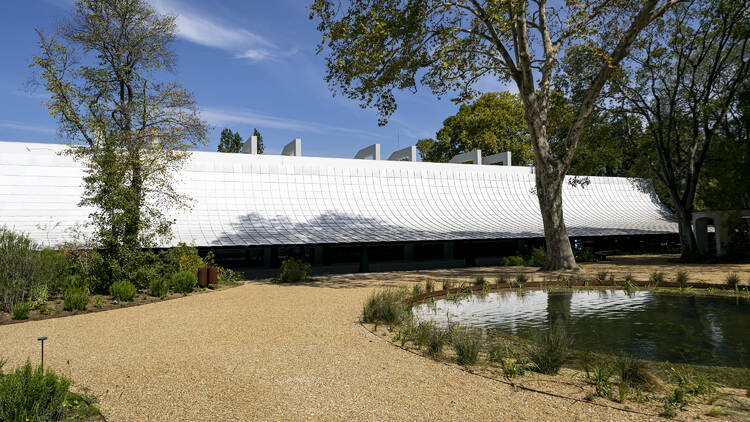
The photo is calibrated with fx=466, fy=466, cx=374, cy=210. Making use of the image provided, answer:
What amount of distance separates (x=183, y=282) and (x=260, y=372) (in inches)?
372

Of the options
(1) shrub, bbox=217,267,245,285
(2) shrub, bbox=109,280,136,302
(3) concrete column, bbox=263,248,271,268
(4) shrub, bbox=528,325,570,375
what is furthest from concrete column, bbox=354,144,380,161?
(4) shrub, bbox=528,325,570,375

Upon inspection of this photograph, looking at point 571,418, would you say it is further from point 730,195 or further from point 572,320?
point 730,195

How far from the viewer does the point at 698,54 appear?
24.5 metres

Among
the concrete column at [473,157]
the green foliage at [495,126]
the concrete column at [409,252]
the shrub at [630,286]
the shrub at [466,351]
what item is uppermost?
the green foliage at [495,126]

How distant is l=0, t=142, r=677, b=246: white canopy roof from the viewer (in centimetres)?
2075

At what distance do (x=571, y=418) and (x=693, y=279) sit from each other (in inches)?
565

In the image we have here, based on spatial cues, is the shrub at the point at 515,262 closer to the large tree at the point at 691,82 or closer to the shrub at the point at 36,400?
the large tree at the point at 691,82

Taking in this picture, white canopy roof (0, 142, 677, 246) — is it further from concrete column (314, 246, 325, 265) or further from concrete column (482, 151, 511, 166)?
concrete column (314, 246, 325, 265)

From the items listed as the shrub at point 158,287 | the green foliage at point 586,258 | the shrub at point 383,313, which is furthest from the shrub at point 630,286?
the shrub at point 158,287

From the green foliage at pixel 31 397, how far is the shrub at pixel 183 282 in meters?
10.0

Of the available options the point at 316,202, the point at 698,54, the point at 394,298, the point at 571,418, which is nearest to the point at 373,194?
the point at 316,202

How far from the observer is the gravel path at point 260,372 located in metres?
4.95

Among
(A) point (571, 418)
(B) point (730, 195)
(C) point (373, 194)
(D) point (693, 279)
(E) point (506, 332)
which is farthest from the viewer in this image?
(C) point (373, 194)

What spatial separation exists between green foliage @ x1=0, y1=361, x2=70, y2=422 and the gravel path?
1.80 feet
